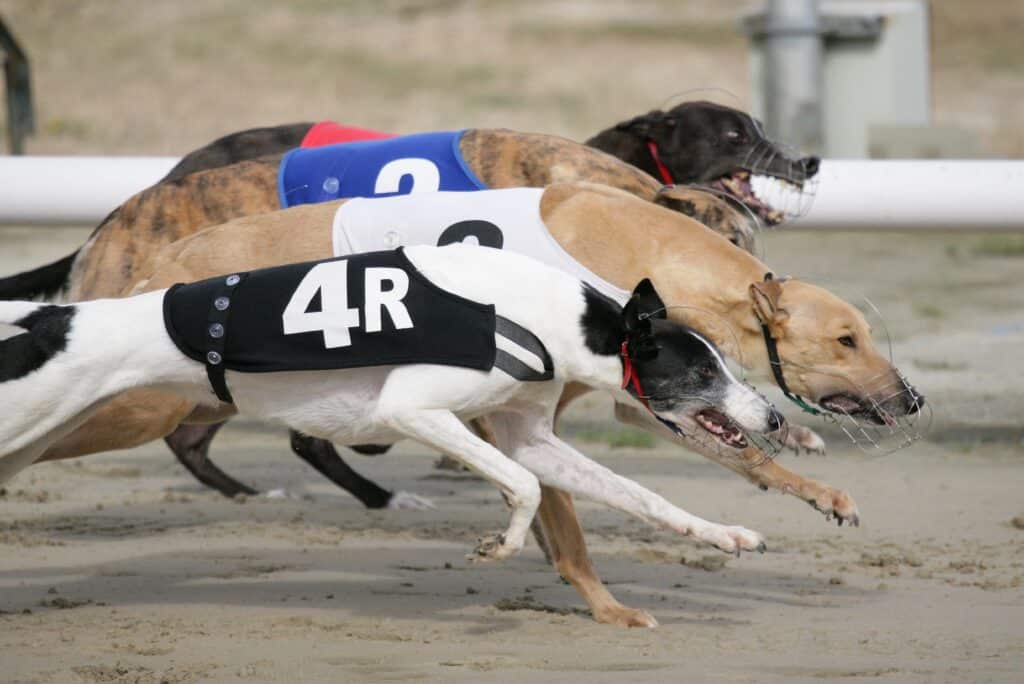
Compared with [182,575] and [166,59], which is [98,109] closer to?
[166,59]

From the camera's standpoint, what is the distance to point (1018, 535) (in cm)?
559

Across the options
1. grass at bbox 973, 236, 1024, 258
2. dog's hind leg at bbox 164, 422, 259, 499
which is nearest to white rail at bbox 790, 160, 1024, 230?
dog's hind leg at bbox 164, 422, 259, 499

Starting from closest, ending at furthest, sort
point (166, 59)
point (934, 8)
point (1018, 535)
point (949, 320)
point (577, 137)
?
point (1018, 535)
point (949, 320)
point (577, 137)
point (166, 59)
point (934, 8)

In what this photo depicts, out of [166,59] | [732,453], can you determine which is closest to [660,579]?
[732,453]

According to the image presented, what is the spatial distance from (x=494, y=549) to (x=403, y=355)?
1.73 ft

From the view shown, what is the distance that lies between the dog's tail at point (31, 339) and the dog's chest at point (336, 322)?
259 mm

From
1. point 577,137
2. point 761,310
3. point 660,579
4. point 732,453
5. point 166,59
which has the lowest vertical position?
point 660,579

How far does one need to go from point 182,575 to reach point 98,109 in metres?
14.6

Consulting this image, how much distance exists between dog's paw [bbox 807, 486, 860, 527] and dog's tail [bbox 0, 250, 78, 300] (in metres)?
2.67

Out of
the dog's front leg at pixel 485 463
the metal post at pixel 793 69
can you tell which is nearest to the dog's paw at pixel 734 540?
the dog's front leg at pixel 485 463

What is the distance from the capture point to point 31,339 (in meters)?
4.00

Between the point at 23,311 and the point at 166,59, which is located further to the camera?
the point at 166,59

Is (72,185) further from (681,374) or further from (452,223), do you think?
(681,374)

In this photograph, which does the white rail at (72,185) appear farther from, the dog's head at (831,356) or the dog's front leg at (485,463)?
the dog's head at (831,356)
